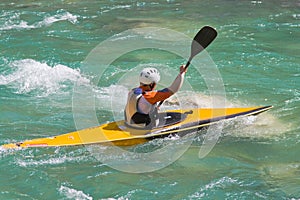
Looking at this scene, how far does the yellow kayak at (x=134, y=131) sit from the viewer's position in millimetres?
A: 6527

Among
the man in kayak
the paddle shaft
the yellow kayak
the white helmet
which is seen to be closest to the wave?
the paddle shaft

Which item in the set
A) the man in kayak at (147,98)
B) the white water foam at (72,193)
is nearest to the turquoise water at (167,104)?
the white water foam at (72,193)

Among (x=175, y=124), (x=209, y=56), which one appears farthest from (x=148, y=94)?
(x=209, y=56)

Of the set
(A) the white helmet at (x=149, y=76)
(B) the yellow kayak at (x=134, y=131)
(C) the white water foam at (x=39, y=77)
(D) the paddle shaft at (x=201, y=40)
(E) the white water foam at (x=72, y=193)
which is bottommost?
(E) the white water foam at (x=72, y=193)

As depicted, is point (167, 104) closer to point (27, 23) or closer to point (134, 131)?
point (134, 131)

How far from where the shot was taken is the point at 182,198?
5676 mm

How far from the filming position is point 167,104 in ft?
27.2

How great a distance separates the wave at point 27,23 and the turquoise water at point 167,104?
0.02 meters

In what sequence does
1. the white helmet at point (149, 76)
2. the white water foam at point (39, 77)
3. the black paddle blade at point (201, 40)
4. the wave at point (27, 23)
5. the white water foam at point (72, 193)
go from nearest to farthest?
the white water foam at point (72, 193), the white helmet at point (149, 76), the black paddle blade at point (201, 40), the white water foam at point (39, 77), the wave at point (27, 23)

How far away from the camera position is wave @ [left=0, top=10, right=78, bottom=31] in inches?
480

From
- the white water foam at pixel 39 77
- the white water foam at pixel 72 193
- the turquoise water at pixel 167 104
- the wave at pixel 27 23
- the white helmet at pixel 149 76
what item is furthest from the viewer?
the wave at pixel 27 23

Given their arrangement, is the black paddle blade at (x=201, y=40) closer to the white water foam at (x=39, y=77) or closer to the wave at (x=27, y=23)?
the white water foam at (x=39, y=77)

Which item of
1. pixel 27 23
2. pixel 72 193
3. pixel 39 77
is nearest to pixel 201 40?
pixel 72 193

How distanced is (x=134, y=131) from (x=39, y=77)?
10.0 ft
